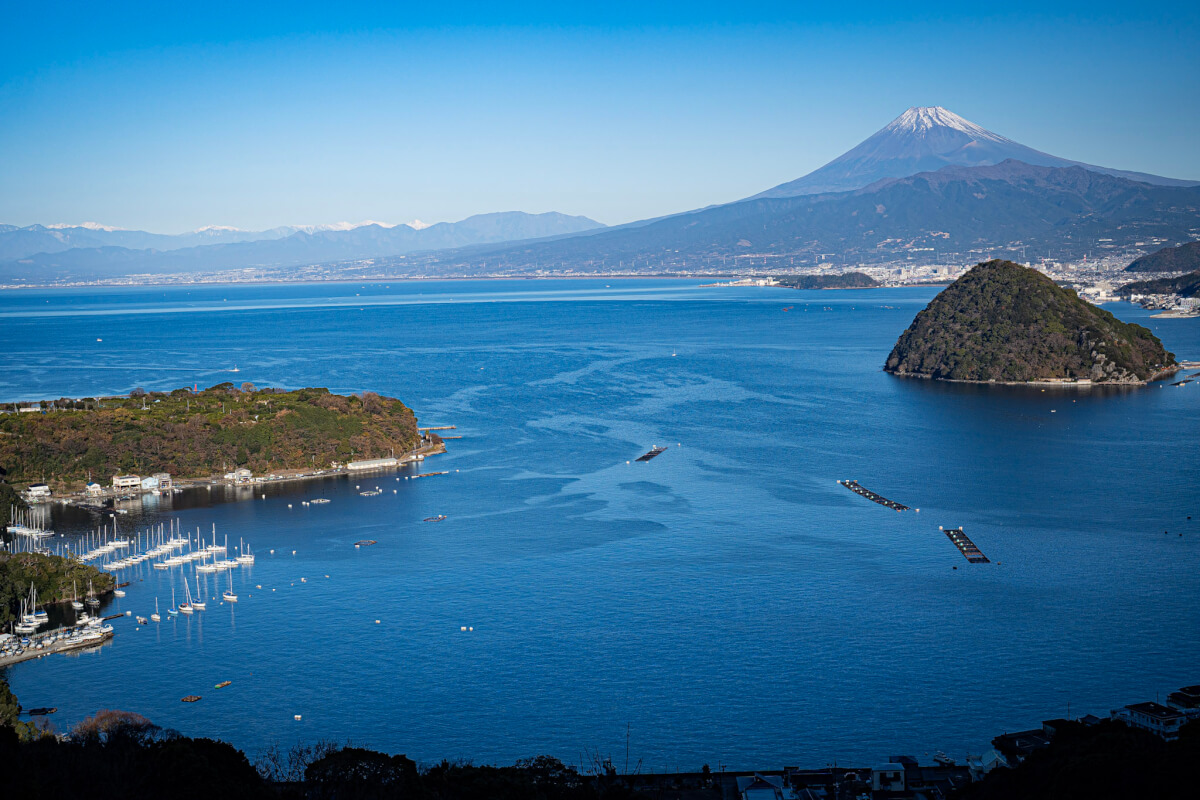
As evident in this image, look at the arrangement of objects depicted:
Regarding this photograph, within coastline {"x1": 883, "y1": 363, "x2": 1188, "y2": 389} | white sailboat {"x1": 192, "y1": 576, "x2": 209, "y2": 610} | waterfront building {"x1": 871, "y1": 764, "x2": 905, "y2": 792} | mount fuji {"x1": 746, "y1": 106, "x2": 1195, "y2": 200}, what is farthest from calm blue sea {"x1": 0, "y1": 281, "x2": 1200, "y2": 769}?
mount fuji {"x1": 746, "y1": 106, "x2": 1195, "y2": 200}

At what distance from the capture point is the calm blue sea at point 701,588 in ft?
42.5

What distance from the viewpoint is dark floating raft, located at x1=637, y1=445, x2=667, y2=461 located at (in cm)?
2695

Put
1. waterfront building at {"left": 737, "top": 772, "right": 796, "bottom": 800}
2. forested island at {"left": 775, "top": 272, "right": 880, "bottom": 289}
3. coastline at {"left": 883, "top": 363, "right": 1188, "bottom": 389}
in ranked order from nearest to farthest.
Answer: waterfront building at {"left": 737, "top": 772, "right": 796, "bottom": 800}
coastline at {"left": 883, "top": 363, "right": 1188, "bottom": 389}
forested island at {"left": 775, "top": 272, "right": 880, "bottom": 289}

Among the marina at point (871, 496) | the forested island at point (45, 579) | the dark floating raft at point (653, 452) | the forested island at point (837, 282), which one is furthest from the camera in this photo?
the forested island at point (837, 282)

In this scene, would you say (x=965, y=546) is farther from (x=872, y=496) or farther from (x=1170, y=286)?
(x=1170, y=286)

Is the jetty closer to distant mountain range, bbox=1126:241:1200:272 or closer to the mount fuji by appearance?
distant mountain range, bbox=1126:241:1200:272

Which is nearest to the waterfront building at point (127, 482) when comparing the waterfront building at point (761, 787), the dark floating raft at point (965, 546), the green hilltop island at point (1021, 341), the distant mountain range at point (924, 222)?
the dark floating raft at point (965, 546)

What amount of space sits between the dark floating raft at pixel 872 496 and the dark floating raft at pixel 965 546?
4.83 feet

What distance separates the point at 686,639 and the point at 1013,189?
15694cm

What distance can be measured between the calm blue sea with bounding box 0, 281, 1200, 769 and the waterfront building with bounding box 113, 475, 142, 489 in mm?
2012

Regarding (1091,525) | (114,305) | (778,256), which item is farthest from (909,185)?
(1091,525)

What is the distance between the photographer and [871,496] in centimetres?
2264

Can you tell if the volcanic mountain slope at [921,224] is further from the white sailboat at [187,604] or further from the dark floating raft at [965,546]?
the white sailboat at [187,604]

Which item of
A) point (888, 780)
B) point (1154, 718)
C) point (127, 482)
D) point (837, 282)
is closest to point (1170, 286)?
point (837, 282)
